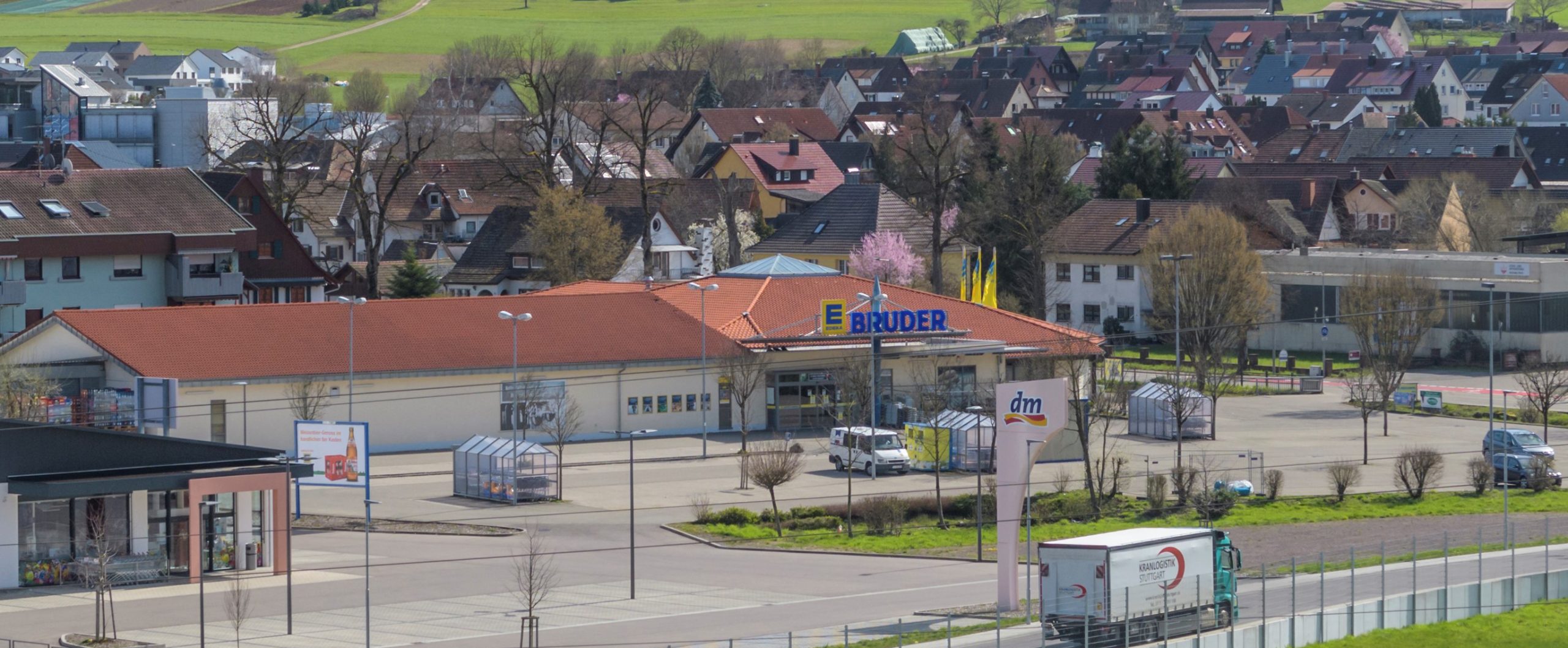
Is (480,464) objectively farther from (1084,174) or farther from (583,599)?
(1084,174)

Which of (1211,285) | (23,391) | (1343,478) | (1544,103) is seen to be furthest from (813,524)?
(1544,103)

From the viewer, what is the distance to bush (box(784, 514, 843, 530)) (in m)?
47.3

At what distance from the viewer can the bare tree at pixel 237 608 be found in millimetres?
31891

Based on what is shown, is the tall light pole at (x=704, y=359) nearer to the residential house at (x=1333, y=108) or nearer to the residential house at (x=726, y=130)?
the residential house at (x=726, y=130)

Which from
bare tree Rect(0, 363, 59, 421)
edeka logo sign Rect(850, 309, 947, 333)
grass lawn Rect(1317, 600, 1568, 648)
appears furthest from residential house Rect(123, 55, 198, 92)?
grass lawn Rect(1317, 600, 1568, 648)

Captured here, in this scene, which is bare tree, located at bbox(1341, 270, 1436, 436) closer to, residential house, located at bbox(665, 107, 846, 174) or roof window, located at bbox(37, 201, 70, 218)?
roof window, located at bbox(37, 201, 70, 218)

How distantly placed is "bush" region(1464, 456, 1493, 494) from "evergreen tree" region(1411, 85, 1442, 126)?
4902 inches

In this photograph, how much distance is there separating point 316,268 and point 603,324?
21.2 metres

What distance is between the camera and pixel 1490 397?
52719mm

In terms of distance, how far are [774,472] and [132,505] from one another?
50.9ft

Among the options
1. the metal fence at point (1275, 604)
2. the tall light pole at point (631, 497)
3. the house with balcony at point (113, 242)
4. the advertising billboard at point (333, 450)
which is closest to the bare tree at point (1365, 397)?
the metal fence at point (1275, 604)

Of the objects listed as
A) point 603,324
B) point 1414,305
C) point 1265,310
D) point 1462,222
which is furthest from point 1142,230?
point 603,324

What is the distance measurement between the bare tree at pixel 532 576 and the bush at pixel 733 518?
14.1ft

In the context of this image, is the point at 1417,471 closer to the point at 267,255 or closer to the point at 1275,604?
the point at 1275,604
